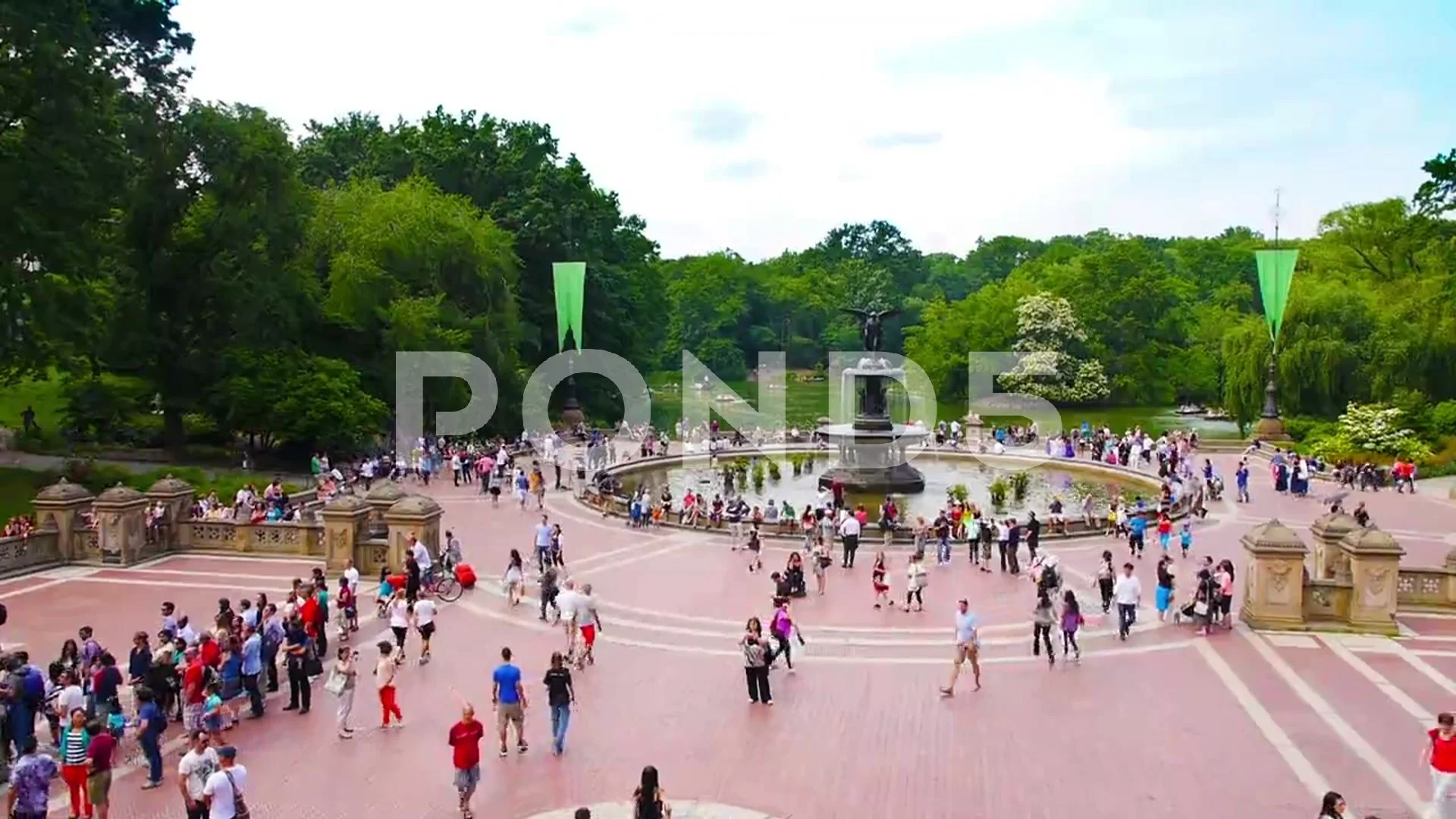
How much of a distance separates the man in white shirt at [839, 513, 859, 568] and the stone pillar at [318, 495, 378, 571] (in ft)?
33.1

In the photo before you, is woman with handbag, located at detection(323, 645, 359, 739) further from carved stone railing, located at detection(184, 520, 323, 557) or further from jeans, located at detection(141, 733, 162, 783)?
carved stone railing, located at detection(184, 520, 323, 557)

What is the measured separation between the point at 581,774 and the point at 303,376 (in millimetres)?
30487

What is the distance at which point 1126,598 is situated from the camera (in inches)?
699

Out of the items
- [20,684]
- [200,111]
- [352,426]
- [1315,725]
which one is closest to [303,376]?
[352,426]

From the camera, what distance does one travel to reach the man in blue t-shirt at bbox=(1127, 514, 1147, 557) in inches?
982

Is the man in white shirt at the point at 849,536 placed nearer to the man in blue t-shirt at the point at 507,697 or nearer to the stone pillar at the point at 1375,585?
the stone pillar at the point at 1375,585

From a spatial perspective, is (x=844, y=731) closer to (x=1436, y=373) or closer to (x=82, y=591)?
(x=82, y=591)

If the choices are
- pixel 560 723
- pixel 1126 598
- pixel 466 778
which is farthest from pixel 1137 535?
pixel 466 778


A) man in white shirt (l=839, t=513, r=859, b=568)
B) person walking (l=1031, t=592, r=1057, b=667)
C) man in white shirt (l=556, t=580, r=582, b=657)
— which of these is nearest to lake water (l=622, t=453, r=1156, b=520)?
man in white shirt (l=839, t=513, r=859, b=568)

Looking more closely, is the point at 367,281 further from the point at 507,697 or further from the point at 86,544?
the point at 507,697

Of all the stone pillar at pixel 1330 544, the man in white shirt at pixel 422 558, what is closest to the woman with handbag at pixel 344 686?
the man in white shirt at pixel 422 558

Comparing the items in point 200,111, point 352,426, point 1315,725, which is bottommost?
point 1315,725

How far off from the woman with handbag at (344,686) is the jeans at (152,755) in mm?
1883

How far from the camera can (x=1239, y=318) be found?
7731 centimetres
